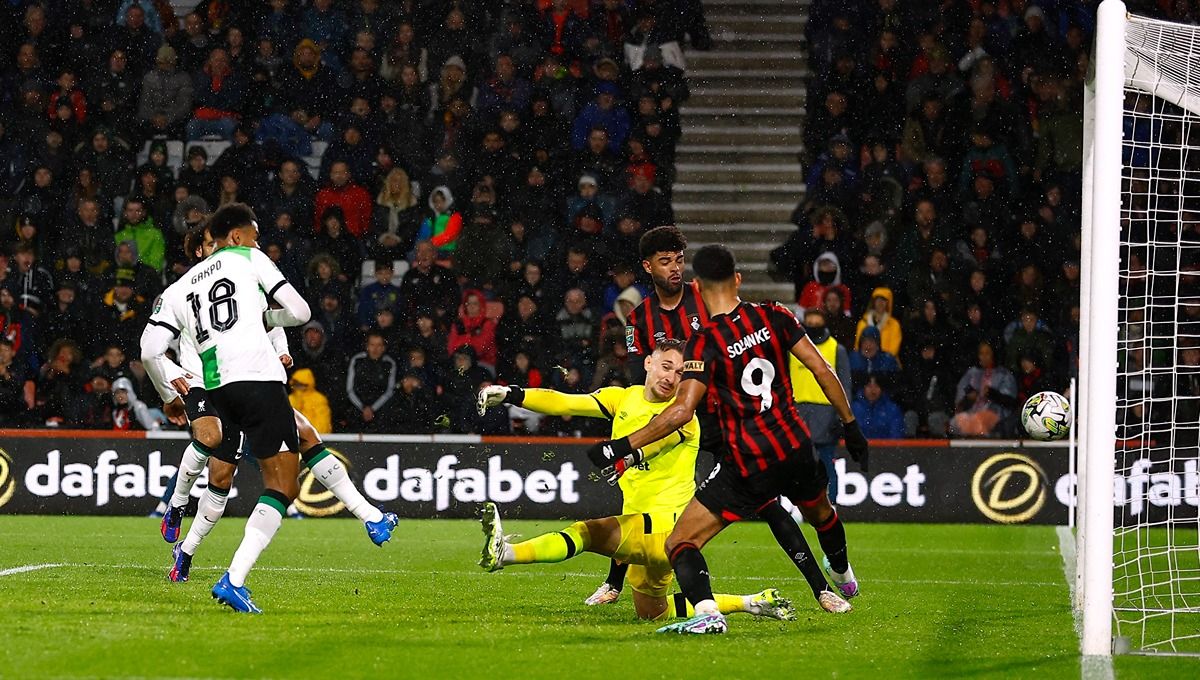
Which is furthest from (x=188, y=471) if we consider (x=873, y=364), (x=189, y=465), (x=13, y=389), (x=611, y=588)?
(x=873, y=364)

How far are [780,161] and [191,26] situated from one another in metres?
6.71

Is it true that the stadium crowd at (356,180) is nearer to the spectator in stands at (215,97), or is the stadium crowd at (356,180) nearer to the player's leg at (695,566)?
the spectator in stands at (215,97)

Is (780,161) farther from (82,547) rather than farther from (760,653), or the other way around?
(760,653)

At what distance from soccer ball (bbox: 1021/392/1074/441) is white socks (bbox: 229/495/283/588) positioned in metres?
4.98

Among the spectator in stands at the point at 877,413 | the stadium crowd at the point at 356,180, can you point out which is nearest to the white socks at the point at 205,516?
the stadium crowd at the point at 356,180

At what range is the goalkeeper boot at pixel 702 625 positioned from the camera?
6.97 m

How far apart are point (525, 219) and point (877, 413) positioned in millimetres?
4168

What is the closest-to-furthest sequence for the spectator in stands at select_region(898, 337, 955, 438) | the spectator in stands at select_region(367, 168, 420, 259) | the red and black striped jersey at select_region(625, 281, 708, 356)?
the red and black striped jersey at select_region(625, 281, 708, 356)
the spectator in stands at select_region(898, 337, 955, 438)
the spectator in stands at select_region(367, 168, 420, 259)

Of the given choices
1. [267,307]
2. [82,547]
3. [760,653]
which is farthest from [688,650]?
[82,547]

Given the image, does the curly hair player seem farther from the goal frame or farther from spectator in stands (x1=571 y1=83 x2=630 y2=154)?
spectator in stands (x1=571 y1=83 x2=630 y2=154)

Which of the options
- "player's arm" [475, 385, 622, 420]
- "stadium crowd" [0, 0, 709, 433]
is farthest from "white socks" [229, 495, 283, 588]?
"stadium crowd" [0, 0, 709, 433]

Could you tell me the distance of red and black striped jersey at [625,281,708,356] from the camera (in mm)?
8383

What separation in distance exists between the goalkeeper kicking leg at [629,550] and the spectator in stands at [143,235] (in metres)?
10.2

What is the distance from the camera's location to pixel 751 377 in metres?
7.16
